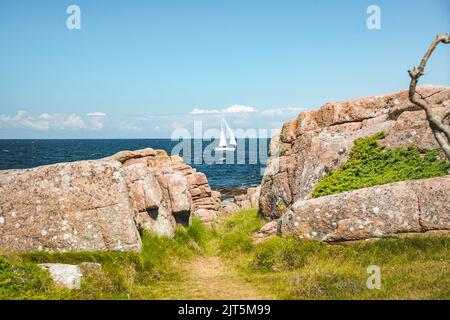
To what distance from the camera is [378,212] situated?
13320 millimetres

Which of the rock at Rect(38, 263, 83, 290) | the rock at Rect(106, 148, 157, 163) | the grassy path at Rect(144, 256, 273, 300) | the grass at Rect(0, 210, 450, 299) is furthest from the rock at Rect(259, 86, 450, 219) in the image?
the rock at Rect(38, 263, 83, 290)

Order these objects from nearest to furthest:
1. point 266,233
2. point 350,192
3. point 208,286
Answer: point 208,286
point 350,192
point 266,233

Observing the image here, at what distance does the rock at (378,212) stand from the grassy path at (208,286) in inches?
113

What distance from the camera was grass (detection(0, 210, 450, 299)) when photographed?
980cm

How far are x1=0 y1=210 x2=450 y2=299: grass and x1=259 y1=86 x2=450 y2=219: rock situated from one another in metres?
4.25

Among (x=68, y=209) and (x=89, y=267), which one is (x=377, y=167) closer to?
(x=89, y=267)

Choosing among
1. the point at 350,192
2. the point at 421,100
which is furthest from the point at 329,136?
the point at 421,100

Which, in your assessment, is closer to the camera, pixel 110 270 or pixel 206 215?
pixel 110 270

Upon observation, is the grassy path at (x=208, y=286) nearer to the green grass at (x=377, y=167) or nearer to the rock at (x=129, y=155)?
the green grass at (x=377, y=167)

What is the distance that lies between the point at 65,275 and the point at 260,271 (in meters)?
A: 5.86
